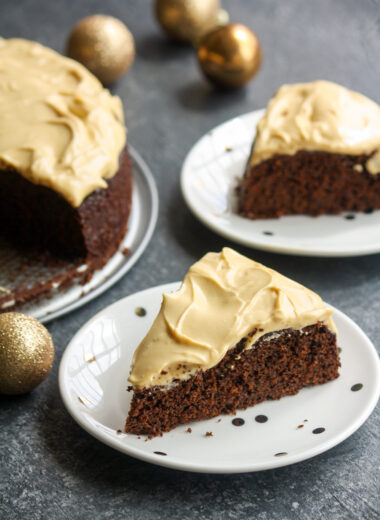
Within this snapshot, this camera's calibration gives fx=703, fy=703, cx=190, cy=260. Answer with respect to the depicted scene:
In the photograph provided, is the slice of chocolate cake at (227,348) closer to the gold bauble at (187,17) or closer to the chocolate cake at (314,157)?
the chocolate cake at (314,157)

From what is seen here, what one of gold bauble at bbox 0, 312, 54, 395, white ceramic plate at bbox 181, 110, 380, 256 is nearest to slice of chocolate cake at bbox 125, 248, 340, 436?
gold bauble at bbox 0, 312, 54, 395

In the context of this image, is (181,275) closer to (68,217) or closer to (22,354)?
(68,217)

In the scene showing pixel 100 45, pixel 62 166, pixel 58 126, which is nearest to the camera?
pixel 62 166

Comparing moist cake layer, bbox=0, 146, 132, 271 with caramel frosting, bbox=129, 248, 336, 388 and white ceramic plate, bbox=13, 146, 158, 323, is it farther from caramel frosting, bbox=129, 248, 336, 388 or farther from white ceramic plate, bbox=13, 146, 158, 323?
caramel frosting, bbox=129, 248, 336, 388

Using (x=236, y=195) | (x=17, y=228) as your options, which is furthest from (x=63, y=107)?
(x=236, y=195)

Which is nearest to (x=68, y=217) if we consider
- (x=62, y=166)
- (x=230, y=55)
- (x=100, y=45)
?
(x=62, y=166)

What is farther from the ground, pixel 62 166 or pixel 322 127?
pixel 322 127
